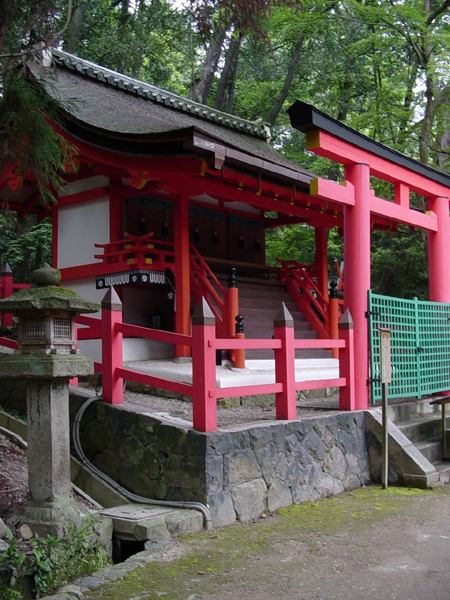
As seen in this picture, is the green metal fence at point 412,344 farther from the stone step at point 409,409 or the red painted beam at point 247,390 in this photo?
the red painted beam at point 247,390

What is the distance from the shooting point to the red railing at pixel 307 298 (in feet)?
36.0

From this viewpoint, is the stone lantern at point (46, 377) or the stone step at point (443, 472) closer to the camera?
the stone lantern at point (46, 377)

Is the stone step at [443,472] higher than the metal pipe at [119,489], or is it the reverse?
the metal pipe at [119,489]

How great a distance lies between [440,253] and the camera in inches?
373

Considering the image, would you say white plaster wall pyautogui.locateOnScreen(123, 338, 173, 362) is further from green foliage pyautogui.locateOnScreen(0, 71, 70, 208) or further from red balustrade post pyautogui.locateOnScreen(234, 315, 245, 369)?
green foliage pyautogui.locateOnScreen(0, 71, 70, 208)

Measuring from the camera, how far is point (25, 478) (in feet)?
18.6

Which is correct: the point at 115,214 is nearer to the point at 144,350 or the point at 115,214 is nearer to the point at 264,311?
the point at 144,350

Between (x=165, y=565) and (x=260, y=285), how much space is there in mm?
7414

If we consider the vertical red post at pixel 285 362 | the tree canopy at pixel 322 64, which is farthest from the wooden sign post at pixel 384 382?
the tree canopy at pixel 322 64

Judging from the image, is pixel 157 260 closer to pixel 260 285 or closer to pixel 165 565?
pixel 260 285

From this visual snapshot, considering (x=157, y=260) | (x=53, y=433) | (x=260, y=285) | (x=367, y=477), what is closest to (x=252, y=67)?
(x=260, y=285)

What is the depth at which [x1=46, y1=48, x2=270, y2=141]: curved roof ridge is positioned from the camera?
10.4m

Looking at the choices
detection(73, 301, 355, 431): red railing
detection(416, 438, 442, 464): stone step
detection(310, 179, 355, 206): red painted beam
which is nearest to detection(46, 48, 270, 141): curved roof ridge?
detection(310, 179, 355, 206): red painted beam

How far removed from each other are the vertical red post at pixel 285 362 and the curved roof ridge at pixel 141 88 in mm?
6573
